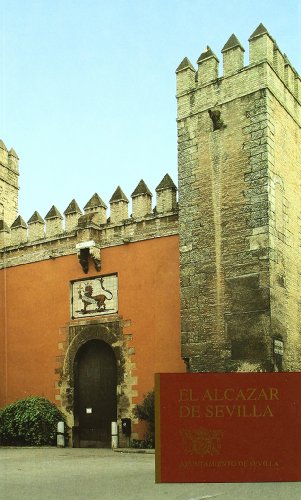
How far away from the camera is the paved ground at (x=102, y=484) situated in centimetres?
743

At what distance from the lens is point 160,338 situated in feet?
49.1

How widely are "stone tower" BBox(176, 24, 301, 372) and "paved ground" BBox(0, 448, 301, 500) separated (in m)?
3.13

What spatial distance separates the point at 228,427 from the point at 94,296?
41.7 feet

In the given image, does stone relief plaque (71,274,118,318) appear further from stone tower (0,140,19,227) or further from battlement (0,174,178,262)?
stone tower (0,140,19,227)

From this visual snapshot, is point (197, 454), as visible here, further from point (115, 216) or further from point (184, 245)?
point (115, 216)

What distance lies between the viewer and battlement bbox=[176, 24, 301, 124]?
46.4ft

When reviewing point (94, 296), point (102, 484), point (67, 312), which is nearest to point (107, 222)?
point (94, 296)

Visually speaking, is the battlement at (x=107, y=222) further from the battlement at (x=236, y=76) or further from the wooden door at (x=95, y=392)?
the wooden door at (x=95, y=392)

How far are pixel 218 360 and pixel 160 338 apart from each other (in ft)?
6.33

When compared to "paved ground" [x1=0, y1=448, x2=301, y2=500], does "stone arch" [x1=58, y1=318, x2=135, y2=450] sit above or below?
above

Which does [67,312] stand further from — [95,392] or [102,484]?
[102,484]

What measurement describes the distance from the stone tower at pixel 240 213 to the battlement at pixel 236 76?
3 cm

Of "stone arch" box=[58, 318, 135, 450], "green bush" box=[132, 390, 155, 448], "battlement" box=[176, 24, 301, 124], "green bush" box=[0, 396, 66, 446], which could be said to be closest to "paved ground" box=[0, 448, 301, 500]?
"green bush" box=[132, 390, 155, 448]

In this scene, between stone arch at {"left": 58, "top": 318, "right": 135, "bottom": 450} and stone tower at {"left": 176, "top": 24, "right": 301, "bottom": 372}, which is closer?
stone tower at {"left": 176, "top": 24, "right": 301, "bottom": 372}
